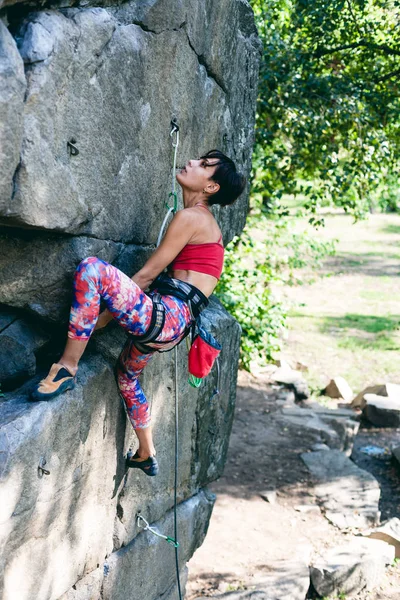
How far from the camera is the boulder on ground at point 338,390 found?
1085cm

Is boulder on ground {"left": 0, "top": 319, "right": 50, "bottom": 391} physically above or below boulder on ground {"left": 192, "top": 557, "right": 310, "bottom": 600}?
above

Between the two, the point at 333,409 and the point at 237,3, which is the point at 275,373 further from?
the point at 237,3

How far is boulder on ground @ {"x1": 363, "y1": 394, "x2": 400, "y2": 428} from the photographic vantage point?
9703mm

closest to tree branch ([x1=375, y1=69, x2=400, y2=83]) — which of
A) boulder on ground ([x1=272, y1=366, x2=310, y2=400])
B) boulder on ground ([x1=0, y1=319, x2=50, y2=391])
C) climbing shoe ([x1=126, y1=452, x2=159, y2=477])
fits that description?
boulder on ground ([x1=272, y1=366, x2=310, y2=400])

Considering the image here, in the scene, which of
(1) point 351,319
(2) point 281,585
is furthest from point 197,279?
(1) point 351,319

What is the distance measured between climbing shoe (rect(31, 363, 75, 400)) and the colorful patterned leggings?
160 mm

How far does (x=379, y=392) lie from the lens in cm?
1034

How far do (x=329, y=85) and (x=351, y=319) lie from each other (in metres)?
7.92

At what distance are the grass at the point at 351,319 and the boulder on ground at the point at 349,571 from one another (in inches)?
192

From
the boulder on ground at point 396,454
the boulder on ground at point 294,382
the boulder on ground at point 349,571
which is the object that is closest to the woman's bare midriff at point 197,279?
the boulder on ground at point 349,571

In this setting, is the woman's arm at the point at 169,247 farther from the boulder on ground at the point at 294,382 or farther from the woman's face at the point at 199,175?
the boulder on ground at the point at 294,382

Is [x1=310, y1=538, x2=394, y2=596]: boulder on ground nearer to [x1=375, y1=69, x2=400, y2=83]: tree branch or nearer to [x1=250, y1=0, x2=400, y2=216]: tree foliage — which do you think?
[x1=250, y1=0, x2=400, y2=216]: tree foliage

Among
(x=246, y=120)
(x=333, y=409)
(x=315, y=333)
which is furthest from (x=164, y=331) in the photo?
(x=315, y=333)

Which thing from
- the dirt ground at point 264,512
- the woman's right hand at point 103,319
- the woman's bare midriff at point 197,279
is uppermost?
the woman's bare midriff at point 197,279
